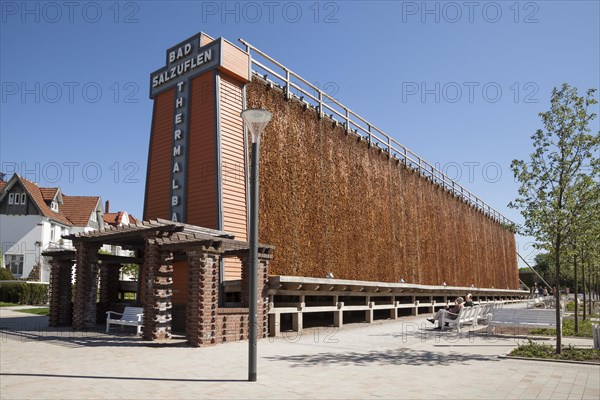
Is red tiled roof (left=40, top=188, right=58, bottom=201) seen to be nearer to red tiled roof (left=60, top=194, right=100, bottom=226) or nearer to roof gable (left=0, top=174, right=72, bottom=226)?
roof gable (left=0, top=174, right=72, bottom=226)

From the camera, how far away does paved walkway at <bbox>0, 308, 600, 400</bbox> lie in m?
7.14

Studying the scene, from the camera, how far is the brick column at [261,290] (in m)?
14.4

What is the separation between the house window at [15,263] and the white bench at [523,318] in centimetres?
4028

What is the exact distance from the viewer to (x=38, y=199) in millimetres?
44500

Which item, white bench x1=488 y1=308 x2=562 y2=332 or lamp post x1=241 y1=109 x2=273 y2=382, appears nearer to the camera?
lamp post x1=241 y1=109 x2=273 y2=382

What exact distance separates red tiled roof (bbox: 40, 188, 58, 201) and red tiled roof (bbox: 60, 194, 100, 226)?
392 cm

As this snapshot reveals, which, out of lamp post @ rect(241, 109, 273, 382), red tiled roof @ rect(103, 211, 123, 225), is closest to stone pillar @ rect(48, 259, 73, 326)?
lamp post @ rect(241, 109, 273, 382)

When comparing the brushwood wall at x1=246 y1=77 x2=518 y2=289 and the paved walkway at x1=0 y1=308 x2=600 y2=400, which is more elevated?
the brushwood wall at x1=246 y1=77 x2=518 y2=289

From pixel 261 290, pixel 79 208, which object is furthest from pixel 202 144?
pixel 79 208

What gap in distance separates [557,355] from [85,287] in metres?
13.1

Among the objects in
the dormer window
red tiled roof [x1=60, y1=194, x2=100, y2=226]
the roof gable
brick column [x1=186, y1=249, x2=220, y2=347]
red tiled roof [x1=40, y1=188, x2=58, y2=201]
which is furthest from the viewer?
red tiled roof [x1=60, y1=194, x2=100, y2=226]

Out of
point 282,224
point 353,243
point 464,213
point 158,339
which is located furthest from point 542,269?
point 158,339

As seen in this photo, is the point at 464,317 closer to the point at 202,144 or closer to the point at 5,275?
the point at 202,144

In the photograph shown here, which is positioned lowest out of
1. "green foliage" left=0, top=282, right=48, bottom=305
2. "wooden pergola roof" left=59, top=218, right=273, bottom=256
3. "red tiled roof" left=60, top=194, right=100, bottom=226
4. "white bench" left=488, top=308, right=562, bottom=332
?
"green foliage" left=0, top=282, right=48, bottom=305
